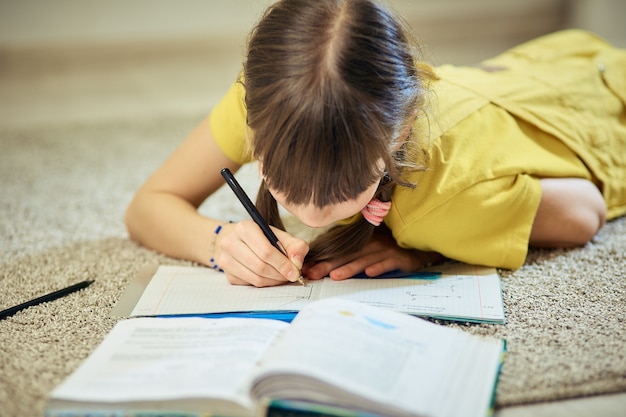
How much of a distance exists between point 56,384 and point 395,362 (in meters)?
0.35

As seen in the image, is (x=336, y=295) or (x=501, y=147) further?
(x=501, y=147)

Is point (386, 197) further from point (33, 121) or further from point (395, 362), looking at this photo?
point (33, 121)

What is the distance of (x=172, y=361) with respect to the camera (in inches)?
28.3

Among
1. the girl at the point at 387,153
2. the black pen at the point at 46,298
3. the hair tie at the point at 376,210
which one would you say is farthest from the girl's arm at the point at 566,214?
the black pen at the point at 46,298

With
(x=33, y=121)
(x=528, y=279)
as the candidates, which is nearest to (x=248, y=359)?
(x=528, y=279)

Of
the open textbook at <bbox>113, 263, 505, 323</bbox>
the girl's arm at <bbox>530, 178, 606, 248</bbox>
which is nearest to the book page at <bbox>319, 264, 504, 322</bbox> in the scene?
the open textbook at <bbox>113, 263, 505, 323</bbox>

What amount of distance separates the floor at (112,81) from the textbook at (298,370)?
1396 mm

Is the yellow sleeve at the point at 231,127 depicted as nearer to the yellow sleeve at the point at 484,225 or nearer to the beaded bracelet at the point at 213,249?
the beaded bracelet at the point at 213,249

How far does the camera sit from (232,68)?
2.71 m

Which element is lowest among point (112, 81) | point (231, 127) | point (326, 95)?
point (112, 81)

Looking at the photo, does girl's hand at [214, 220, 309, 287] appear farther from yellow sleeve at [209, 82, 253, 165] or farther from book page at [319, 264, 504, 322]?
yellow sleeve at [209, 82, 253, 165]

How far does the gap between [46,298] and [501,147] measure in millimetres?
676

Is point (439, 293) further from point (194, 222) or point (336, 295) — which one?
point (194, 222)

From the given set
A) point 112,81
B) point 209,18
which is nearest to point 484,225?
point 112,81
